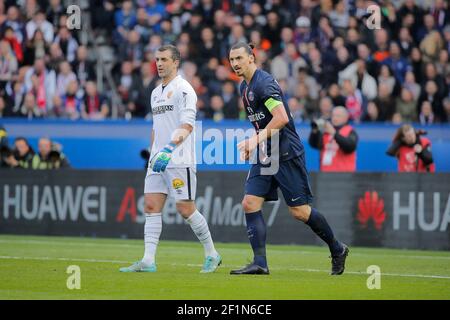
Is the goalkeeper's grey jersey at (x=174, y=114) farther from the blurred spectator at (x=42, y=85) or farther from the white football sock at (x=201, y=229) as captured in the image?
the blurred spectator at (x=42, y=85)

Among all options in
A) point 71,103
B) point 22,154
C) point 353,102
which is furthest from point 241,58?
point 71,103

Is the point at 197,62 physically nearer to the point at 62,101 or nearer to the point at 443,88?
the point at 62,101

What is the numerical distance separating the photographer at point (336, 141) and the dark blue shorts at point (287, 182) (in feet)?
21.7

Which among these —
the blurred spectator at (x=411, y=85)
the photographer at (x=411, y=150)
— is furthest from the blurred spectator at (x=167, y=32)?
the photographer at (x=411, y=150)

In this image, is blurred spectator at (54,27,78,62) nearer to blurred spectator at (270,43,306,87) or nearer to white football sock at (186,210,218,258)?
blurred spectator at (270,43,306,87)

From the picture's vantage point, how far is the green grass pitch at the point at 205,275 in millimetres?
10359

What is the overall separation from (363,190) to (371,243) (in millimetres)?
918

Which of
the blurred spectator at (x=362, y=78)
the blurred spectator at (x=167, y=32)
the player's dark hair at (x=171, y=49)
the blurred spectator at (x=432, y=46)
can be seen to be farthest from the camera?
the blurred spectator at (x=167, y=32)

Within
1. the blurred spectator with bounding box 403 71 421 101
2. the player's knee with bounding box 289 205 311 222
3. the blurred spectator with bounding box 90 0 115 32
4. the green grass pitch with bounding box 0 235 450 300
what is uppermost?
the blurred spectator with bounding box 90 0 115 32

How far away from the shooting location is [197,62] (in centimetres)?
2381

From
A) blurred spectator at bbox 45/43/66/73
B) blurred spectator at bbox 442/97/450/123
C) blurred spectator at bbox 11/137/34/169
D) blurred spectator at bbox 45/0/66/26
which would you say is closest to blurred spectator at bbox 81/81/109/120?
blurred spectator at bbox 45/43/66/73

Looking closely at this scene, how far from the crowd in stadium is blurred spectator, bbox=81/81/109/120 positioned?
2 centimetres

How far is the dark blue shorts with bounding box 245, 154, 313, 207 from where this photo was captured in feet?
40.1

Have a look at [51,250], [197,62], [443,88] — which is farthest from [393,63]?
[51,250]
